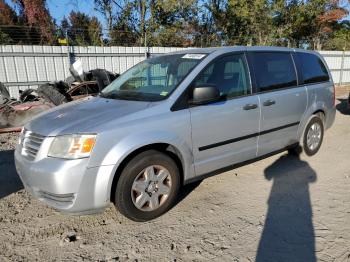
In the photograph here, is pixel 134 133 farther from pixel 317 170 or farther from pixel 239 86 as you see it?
pixel 317 170

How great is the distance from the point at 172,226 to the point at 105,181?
873 millimetres

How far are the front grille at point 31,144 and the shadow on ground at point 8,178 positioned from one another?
1264 millimetres

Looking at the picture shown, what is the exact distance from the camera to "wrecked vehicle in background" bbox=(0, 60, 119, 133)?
8227mm

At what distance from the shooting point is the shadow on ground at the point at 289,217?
2.97 meters

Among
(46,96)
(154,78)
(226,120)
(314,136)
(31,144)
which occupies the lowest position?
(314,136)

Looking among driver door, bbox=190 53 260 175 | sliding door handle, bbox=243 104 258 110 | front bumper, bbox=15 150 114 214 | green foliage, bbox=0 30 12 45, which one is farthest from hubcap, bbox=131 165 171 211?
green foliage, bbox=0 30 12 45

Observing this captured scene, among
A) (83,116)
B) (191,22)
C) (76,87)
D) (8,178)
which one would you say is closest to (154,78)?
(83,116)

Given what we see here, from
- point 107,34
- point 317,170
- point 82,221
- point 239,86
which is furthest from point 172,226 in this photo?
point 107,34

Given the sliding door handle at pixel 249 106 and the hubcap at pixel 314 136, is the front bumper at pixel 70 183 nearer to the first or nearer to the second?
the sliding door handle at pixel 249 106

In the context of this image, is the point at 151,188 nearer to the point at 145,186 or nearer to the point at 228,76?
the point at 145,186

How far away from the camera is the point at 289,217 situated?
141 inches

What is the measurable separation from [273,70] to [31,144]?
3266 mm

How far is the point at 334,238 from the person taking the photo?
3.15 meters

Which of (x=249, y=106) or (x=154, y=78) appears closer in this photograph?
(x=154, y=78)
